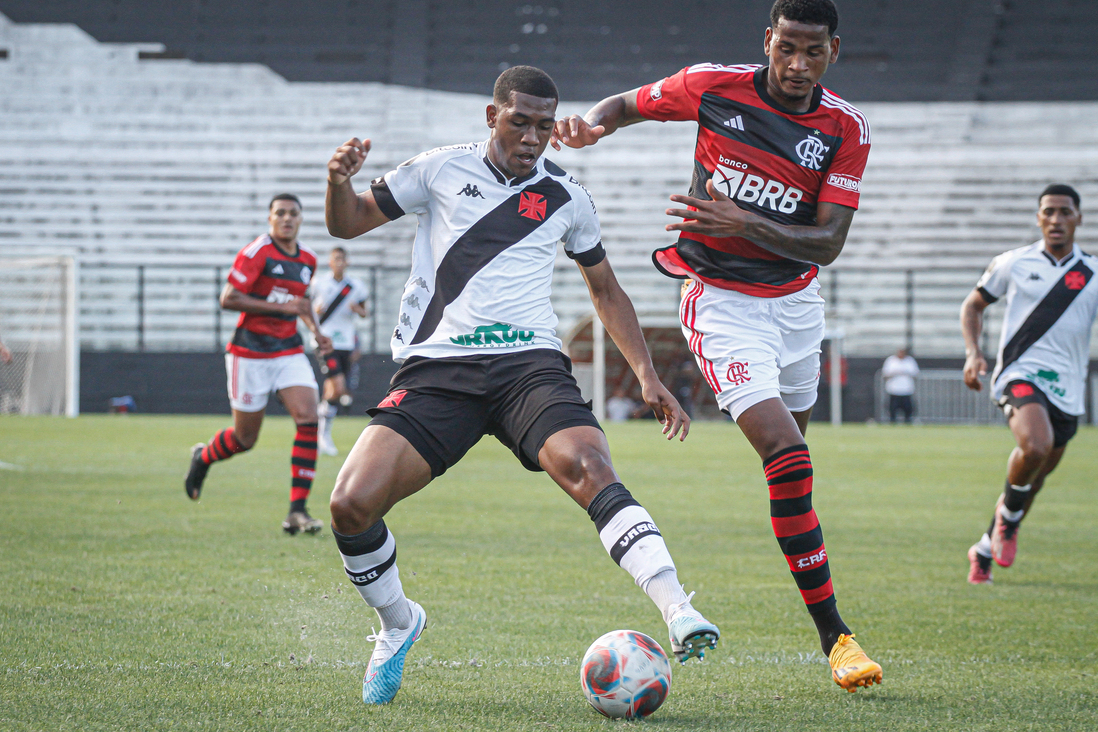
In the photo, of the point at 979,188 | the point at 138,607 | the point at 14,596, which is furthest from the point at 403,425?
the point at 979,188

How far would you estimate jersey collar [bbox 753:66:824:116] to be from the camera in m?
4.53

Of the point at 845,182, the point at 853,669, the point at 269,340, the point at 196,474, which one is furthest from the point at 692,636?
the point at 196,474

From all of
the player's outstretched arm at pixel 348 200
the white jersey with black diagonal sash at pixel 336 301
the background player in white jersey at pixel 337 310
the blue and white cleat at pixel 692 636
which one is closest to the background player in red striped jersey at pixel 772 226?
the player's outstretched arm at pixel 348 200

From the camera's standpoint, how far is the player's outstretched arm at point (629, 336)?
13.0 ft

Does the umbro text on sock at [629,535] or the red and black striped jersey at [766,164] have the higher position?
the red and black striped jersey at [766,164]

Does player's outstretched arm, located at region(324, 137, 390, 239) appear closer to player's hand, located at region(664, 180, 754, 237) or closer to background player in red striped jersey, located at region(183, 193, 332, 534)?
player's hand, located at region(664, 180, 754, 237)

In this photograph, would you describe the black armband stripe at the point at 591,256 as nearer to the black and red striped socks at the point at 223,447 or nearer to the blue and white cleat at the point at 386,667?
the blue and white cleat at the point at 386,667

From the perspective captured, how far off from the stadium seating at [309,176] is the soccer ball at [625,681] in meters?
22.8

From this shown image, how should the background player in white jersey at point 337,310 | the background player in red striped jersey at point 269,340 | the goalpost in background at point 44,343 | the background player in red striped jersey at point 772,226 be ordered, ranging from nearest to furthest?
the background player in red striped jersey at point 772,226 < the background player in red striped jersey at point 269,340 < the background player in white jersey at point 337,310 < the goalpost in background at point 44,343

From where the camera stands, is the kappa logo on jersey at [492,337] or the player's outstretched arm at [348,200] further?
the kappa logo on jersey at [492,337]

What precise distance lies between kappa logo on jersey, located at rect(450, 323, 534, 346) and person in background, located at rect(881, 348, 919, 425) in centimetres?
2222

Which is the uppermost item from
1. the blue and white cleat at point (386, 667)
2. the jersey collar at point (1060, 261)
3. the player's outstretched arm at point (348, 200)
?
the player's outstretched arm at point (348, 200)

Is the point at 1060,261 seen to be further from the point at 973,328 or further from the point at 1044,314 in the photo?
the point at 973,328

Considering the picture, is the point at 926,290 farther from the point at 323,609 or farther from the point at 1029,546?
the point at 323,609
